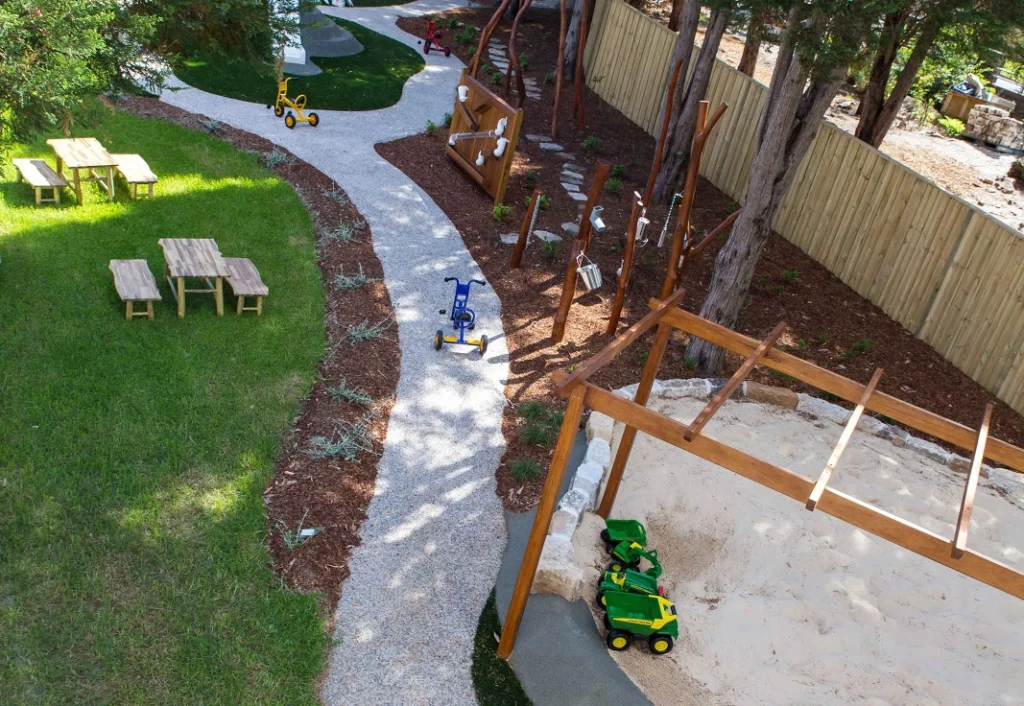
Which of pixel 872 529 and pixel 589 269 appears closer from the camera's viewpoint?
pixel 872 529

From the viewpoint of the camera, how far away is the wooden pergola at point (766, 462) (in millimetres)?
4617

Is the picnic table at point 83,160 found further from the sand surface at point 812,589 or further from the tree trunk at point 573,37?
the tree trunk at point 573,37

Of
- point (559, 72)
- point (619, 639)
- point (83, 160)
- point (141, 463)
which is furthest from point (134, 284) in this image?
point (559, 72)

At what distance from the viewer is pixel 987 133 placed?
17516 millimetres

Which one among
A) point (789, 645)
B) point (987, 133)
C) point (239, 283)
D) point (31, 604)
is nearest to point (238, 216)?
point (239, 283)

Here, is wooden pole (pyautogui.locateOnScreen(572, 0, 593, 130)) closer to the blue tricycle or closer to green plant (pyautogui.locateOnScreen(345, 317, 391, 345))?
the blue tricycle

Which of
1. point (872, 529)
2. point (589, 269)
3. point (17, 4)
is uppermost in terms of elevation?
point (17, 4)

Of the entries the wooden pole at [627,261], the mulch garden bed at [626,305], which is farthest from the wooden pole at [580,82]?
the wooden pole at [627,261]

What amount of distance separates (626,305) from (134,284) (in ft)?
19.2

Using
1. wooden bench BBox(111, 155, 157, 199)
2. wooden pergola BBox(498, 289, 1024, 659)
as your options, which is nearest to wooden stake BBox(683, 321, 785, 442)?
wooden pergola BBox(498, 289, 1024, 659)

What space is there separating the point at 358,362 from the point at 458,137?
220 inches

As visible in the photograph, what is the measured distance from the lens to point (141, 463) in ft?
23.7

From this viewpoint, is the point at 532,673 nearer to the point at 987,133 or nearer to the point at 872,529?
the point at 872,529

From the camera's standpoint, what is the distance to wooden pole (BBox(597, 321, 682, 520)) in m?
6.98
